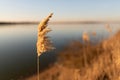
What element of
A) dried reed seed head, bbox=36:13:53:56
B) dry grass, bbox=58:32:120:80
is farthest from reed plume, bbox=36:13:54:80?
dry grass, bbox=58:32:120:80

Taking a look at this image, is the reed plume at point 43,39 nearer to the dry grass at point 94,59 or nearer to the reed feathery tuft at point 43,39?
the reed feathery tuft at point 43,39

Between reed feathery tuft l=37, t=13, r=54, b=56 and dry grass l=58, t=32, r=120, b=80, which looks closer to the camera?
reed feathery tuft l=37, t=13, r=54, b=56

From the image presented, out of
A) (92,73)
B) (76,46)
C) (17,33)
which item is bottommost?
(92,73)

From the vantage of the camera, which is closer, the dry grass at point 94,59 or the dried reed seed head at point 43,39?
the dried reed seed head at point 43,39

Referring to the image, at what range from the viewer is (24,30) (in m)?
24.1

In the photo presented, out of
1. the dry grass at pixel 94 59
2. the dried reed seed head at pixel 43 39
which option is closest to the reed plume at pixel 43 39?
the dried reed seed head at pixel 43 39

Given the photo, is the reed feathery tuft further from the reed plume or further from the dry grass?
the dry grass

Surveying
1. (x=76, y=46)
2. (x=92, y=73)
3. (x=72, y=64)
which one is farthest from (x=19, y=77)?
(x=92, y=73)

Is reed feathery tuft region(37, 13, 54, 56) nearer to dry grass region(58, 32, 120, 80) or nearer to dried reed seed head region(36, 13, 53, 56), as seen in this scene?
dried reed seed head region(36, 13, 53, 56)

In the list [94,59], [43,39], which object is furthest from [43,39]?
[94,59]

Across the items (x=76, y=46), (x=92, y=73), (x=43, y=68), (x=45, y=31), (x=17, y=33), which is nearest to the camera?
(x=45, y=31)

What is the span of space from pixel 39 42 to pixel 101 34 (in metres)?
7.71

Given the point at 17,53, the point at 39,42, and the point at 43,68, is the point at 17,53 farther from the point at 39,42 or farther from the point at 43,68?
the point at 39,42

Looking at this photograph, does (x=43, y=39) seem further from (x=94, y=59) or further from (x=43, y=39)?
(x=94, y=59)
